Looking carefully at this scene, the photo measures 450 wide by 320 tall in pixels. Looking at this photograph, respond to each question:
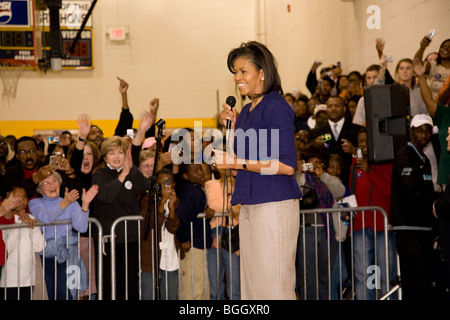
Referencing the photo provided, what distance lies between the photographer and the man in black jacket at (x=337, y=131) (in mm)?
7352

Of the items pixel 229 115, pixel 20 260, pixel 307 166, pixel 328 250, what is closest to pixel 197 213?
pixel 307 166

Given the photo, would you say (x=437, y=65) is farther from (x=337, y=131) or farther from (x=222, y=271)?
(x=222, y=271)

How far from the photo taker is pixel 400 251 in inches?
233

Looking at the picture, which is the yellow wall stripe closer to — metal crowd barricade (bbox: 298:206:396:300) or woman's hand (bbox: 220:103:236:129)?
metal crowd barricade (bbox: 298:206:396:300)

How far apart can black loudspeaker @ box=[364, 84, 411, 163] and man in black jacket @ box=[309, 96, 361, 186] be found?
1775 mm

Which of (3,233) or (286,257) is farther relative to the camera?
(3,233)

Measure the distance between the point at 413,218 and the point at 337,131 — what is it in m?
2.07

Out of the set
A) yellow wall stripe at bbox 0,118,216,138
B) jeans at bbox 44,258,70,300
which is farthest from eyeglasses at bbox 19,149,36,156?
yellow wall stripe at bbox 0,118,216,138

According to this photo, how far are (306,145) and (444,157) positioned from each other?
1506 millimetres

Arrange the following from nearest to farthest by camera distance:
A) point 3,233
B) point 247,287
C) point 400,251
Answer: point 247,287 < point 3,233 < point 400,251

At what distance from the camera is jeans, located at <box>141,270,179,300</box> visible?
570 centimetres

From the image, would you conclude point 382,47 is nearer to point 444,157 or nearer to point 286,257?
point 444,157

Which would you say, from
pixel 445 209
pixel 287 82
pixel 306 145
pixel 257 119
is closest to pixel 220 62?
pixel 287 82
